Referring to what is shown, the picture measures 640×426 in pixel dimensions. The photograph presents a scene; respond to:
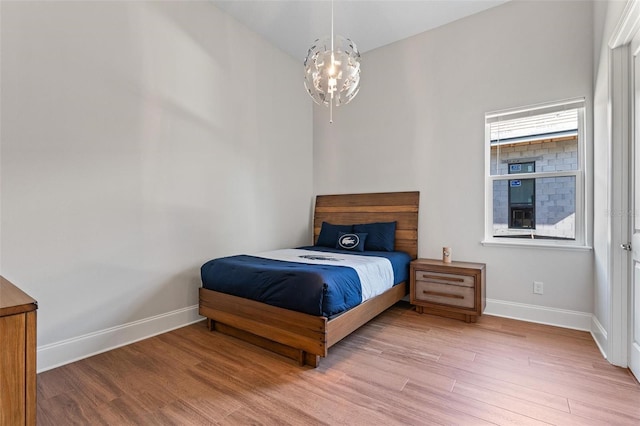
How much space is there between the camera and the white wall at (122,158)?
6.76 ft

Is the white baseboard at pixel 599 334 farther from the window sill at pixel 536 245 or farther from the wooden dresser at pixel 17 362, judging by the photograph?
the wooden dresser at pixel 17 362

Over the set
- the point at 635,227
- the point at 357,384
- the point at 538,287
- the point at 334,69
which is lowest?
the point at 357,384

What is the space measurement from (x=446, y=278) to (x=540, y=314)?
91 centimetres

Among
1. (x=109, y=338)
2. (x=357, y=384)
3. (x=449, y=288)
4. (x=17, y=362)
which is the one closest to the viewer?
(x=17, y=362)

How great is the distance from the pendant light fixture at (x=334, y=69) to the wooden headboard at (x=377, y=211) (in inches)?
68.4

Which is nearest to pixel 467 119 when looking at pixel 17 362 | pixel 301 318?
pixel 301 318

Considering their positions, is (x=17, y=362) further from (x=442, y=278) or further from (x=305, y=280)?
(x=442, y=278)

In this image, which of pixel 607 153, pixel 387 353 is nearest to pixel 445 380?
pixel 387 353

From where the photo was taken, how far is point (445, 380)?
1.93 meters

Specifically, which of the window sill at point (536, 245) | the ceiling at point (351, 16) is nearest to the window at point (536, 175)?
the window sill at point (536, 245)

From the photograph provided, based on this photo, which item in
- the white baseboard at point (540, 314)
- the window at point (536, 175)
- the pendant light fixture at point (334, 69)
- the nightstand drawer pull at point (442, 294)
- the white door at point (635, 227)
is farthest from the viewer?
the nightstand drawer pull at point (442, 294)

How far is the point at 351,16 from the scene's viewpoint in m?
3.33

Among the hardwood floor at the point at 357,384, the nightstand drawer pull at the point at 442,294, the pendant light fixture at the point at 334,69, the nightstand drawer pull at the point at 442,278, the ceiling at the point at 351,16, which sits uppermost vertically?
the ceiling at the point at 351,16

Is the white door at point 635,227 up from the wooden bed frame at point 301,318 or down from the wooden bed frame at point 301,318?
up
